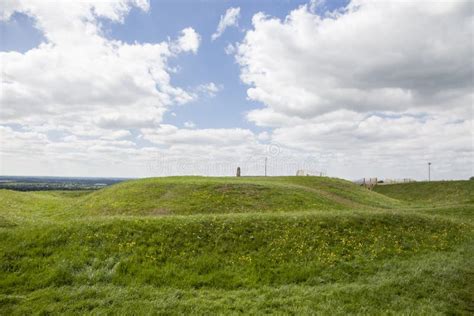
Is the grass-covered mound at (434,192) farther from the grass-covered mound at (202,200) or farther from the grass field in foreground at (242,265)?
the grass field in foreground at (242,265)

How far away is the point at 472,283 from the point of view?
1240cm

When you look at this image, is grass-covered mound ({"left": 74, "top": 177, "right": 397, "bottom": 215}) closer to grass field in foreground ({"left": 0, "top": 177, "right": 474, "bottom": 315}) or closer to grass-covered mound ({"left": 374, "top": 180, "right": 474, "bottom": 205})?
grass field in foreground ({"left": 0, "top": 177, "right": 474, "bottom": 315})

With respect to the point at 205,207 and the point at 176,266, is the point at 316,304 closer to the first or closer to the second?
the point at 176,266

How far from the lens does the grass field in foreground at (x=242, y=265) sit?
34.0 feet

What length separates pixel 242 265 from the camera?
13.8 meters

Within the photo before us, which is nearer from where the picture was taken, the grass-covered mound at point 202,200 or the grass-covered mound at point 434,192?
the grass-covered mound at point 202,200

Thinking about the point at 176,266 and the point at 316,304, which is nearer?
→ the point at 316,304

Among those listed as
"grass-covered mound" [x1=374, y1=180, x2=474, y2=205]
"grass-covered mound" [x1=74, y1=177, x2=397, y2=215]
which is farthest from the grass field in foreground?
"grass-covered mound" [x1=374, y1=180, x2=474, y2=205]

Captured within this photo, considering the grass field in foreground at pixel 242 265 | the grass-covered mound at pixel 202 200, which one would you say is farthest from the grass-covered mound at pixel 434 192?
the grass field in foreground at pixel 242 265

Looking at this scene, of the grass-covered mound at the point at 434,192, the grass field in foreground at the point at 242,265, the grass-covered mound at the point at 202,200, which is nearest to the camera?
the grass field in foreground at the point at 242,265

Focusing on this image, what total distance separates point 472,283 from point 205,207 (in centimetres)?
1862

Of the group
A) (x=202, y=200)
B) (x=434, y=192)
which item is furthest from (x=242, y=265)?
(x=434, y=192)

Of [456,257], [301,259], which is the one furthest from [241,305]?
[456,257]

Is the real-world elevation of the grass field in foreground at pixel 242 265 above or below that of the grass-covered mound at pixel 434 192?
below
